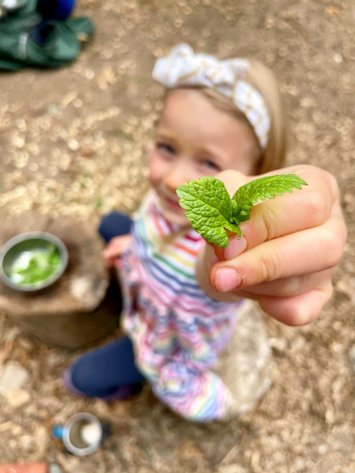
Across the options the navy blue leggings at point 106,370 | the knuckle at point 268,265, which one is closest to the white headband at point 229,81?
the knuckle at point 268,265

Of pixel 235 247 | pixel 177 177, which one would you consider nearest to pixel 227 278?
pixel 235 247

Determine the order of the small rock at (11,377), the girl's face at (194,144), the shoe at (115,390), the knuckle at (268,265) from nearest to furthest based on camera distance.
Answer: the knuckle at (268,265)
the girl's face at (194,144)
the shoe at (115,390)
the small rock at (11,377)

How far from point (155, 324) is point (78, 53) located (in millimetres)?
2567

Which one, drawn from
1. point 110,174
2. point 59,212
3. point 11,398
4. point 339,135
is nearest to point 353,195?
point 339,135

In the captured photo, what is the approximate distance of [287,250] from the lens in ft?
3.45

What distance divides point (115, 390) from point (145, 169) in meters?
1.41

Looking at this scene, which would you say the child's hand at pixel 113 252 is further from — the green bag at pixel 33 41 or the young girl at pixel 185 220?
the green bag at pixel 33 41

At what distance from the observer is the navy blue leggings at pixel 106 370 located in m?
2.45

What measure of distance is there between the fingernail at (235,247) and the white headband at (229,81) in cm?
83

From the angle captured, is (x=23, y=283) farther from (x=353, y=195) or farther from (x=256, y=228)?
(x=353, y=195)

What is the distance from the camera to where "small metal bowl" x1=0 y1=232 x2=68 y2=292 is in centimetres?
238

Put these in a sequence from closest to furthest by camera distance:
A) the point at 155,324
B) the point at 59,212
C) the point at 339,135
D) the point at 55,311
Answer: the point at 155,324 → the point at 55,311 → the point at 59,212 → the point at 339,135

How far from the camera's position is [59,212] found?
321cm

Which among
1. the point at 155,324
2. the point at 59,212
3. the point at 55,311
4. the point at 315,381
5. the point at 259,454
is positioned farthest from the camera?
the point at 59,212
